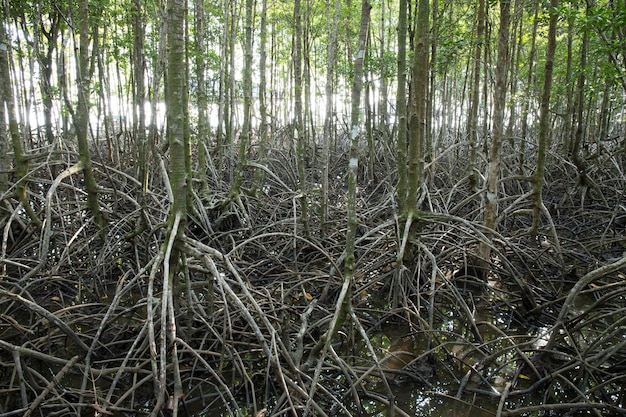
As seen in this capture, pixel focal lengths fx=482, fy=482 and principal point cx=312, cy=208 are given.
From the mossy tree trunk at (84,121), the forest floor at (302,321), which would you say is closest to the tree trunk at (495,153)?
the forest floor at (302,321)

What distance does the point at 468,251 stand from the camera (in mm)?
3791

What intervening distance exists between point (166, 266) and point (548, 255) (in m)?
3.41

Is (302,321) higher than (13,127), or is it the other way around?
(13,127)

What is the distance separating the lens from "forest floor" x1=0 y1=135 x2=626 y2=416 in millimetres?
2395

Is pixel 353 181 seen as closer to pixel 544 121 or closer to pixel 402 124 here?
pixel 402 124

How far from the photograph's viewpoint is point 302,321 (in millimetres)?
2660

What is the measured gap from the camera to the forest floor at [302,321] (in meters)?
2.39

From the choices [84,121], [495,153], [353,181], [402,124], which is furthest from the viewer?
[495,153]

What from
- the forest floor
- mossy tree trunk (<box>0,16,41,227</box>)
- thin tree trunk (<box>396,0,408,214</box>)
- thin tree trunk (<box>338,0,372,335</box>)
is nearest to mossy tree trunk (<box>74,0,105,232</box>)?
the forest floor

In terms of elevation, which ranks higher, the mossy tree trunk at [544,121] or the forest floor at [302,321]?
the mossy tree trunk at [544,121]

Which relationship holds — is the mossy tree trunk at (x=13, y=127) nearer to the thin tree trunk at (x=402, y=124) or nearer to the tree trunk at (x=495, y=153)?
the thin tree trunk at (x=402, y=124)

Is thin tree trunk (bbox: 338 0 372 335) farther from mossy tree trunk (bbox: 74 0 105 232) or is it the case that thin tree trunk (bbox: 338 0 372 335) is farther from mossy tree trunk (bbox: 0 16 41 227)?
mossy tree trunk (bbox: 0 16 41 227)

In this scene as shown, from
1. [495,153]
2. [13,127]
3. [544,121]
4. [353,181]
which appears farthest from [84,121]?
[544,121]

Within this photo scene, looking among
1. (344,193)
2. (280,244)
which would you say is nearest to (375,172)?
(344,193)
